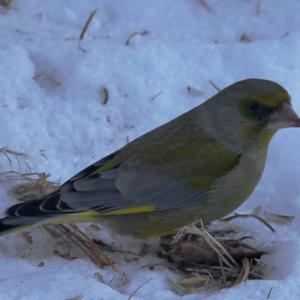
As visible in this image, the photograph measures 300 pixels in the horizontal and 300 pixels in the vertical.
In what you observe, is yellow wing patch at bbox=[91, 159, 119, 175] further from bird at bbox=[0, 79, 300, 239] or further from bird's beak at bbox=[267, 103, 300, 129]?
bird's beak at bbox=[267, 103, 300, 129]

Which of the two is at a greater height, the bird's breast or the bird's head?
the bird's head

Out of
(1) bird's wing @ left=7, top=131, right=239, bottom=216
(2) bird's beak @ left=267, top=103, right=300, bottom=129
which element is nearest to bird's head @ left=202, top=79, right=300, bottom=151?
(2) bird's beak @ left=267, top=103, right=300, bottom=129

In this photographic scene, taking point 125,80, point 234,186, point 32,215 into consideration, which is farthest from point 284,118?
point 125,80

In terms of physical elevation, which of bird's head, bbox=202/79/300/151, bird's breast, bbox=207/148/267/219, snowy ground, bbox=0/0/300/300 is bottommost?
snowy ground, bbox=0/0/300/300

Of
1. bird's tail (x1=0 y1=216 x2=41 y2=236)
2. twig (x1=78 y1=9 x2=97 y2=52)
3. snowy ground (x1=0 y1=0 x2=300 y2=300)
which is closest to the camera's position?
bird's tail (x1=0 y1=216 x2=41 y2=236)

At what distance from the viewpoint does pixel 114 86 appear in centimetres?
571

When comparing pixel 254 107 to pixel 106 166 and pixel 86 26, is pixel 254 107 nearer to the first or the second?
pixel 106 166

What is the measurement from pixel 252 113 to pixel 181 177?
0.47 meters

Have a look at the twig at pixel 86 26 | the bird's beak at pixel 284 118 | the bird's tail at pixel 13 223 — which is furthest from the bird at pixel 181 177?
the twig at pixel 86 26

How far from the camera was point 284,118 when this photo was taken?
451 cm

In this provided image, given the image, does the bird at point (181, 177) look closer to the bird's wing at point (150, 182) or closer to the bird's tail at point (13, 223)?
the bird's wing at point (150, 182)

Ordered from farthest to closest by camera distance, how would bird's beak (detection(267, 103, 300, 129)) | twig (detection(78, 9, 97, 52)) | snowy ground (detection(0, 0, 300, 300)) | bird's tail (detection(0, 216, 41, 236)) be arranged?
twig (detection(78, 9, 97, 52)), bird's beak (detection(267, 103, 300, 129)), snowy ground (detection(0, 0, 300, 300)), bird's tail (detection(0, 216, 41, 236))

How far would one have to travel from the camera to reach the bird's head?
14.9 ft

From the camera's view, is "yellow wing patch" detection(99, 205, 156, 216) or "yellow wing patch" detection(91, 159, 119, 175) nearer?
"yellow wing patch" detection(99, 205, 156, 216)
